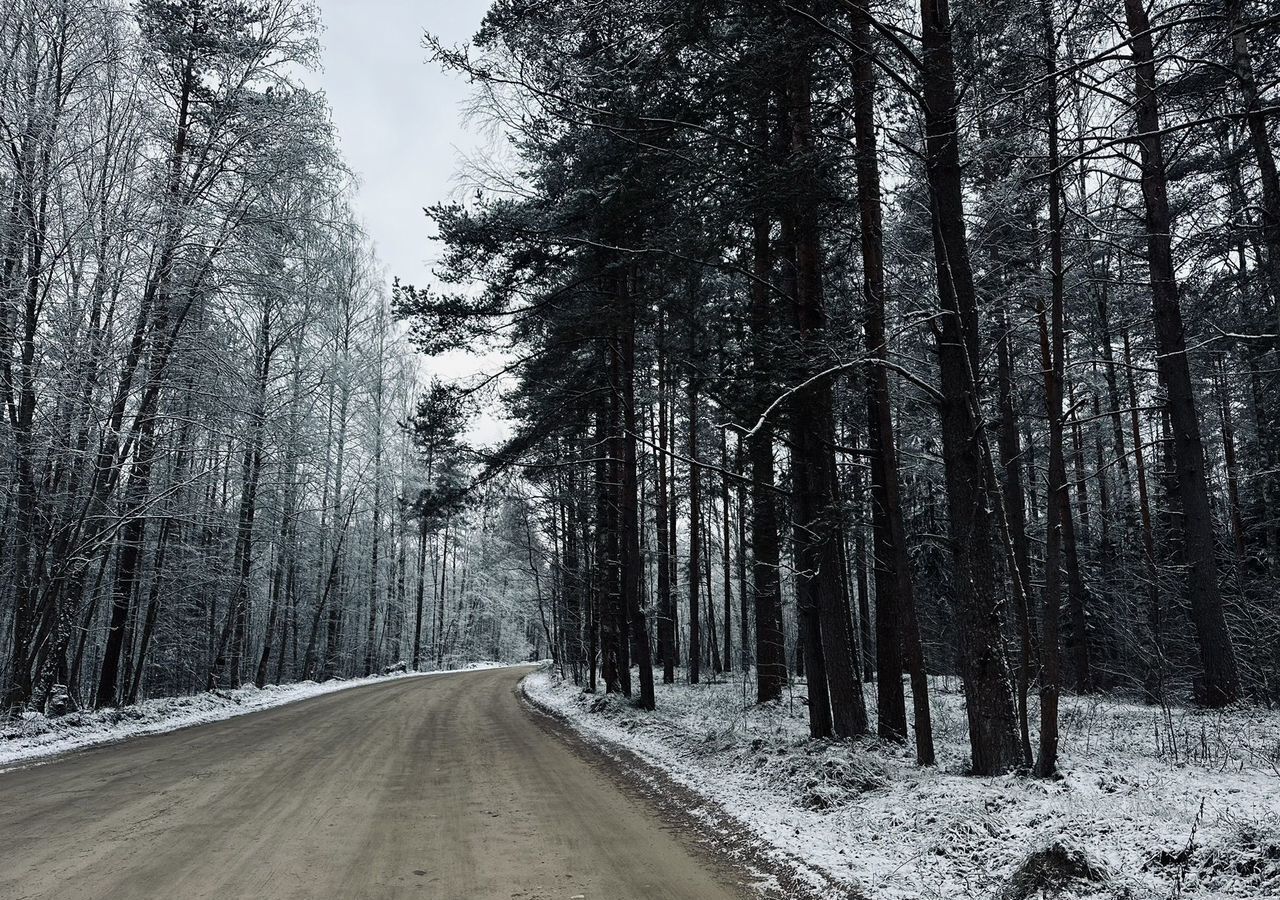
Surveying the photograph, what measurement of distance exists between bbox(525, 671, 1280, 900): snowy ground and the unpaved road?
1.12 meters

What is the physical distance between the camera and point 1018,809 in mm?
4844

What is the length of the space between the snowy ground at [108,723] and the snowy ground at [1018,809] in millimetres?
8562

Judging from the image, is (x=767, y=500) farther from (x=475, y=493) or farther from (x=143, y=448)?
(x=143, y=448)

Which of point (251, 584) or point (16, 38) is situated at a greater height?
point (16, 38)

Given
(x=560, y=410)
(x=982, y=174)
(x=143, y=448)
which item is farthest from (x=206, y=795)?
(x=982, y=174)

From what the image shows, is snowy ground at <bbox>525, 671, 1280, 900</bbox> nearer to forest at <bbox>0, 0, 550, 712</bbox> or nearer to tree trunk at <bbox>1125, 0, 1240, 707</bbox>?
tree trunk at <bbox>1125, 0, 1240, 707</bbox>

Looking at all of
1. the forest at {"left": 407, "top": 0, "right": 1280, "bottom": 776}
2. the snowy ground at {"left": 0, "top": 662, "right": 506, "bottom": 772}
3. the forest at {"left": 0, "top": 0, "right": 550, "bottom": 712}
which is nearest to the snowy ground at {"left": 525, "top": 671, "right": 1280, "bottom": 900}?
the forest at {"left": 407, "top": 0, "right": 1280, "bottom": 776}

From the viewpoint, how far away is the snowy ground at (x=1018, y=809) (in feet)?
12.6

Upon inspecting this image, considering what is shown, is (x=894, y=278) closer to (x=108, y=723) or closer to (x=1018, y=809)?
(x=1018, y=809)

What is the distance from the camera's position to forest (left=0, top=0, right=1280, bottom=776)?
6.66 m

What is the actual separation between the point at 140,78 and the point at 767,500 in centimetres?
1417

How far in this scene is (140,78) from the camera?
515 inches

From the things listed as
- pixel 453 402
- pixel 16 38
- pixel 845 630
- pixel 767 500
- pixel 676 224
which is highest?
pixel 16 38

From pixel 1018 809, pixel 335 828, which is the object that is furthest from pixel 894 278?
pixel 335 828
